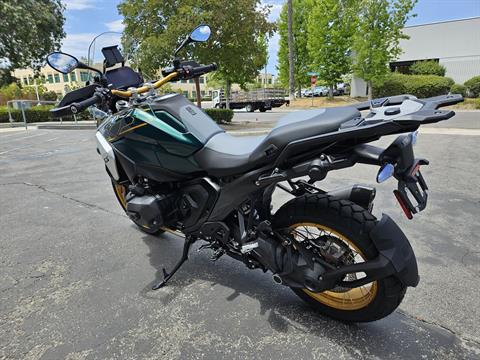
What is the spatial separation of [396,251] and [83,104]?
7.30 feet

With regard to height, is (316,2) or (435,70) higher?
(316,2)

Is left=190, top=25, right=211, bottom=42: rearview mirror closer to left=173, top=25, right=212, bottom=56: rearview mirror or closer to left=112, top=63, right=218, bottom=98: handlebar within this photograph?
left=173, top=25, right=212, bottom=56: rearview mirror

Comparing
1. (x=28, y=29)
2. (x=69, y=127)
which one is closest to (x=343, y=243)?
(x=69, y=127)

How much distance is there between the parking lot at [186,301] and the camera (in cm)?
191

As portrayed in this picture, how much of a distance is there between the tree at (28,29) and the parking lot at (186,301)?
15.0 m

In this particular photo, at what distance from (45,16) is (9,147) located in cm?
1041

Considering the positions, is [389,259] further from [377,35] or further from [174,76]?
[377,35]

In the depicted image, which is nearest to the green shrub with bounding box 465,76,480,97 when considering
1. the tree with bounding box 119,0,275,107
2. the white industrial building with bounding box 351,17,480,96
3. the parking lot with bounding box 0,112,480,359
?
the white industrial building with bounding box 351,17,480,96

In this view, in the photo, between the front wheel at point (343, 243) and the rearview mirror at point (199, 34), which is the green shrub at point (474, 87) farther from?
the front wheel at point (343, 243)

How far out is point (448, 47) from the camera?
32.1 metres

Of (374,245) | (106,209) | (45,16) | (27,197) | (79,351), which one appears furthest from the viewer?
(45,16)

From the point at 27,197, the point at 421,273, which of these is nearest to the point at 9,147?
the point at 27,197

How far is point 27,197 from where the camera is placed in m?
4.79

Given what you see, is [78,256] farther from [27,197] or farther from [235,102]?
[235,102]
